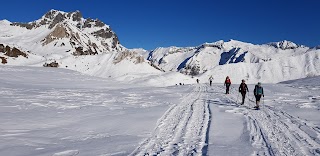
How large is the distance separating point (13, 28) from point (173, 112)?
203225 millimetres

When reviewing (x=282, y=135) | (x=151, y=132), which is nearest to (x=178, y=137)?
(x=151, y=132)

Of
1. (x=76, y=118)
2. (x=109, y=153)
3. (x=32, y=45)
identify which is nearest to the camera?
(x=109, y=153)

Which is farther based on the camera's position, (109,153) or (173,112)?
(173,112)

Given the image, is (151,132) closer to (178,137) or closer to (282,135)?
(178,137)

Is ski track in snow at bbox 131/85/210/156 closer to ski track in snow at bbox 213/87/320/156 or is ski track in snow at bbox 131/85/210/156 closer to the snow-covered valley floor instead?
the snow-covered valley floor

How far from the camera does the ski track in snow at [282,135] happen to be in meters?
9.15

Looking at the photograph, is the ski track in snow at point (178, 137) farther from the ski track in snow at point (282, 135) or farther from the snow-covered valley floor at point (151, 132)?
the ski track in snow at point (282, 135)

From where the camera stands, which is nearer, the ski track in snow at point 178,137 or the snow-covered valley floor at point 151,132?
the ski track in snow at point 178,137

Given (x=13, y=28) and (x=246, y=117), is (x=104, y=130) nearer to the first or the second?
(x=246, y=117)

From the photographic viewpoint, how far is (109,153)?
340 inches

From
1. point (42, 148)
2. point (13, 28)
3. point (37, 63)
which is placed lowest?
point (42, 148)

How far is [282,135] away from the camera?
11.1 meters

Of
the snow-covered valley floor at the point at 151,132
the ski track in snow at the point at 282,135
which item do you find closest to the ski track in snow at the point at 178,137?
the snow-covered valley floor at the point at 151,132

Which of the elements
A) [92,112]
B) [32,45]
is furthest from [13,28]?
[92,112]
